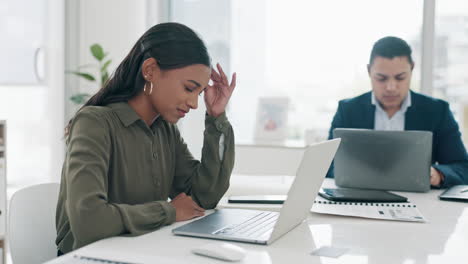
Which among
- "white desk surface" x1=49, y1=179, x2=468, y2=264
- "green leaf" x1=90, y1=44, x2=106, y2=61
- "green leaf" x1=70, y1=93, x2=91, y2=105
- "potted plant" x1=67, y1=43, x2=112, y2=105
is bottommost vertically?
"white desk surface" x1=49, y1=179, x2=468, y2=264

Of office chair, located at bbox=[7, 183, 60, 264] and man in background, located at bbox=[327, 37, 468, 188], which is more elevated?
man in background, located at bbox=[327, 37, 468, 188]

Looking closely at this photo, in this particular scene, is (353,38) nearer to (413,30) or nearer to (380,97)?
→ (413,30)

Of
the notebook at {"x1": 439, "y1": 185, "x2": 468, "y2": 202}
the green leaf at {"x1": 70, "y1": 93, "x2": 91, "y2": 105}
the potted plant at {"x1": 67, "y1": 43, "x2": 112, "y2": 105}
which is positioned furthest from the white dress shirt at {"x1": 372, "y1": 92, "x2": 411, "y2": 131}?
the green leaf at {"x1": 70, "y1": 93, "x2": 91, "y2": 105}

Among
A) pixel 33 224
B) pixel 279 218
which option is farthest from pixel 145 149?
pixel 279 218

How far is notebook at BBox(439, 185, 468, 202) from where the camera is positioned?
1916 millimetres

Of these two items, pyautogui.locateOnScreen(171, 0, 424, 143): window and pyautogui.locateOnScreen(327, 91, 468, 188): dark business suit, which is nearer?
pyautogui.locateOnScreen(327, 91, 468, 188): dark business suit

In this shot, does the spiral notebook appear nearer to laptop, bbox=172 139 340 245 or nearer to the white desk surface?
the white desk surface

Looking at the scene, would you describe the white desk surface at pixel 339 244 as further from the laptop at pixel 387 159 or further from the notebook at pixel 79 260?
the laptop at pixel 387 159

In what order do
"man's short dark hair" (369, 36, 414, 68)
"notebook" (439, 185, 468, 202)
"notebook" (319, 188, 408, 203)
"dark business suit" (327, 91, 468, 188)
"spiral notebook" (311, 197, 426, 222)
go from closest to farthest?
1. "spiral notebook" (311, 197, 426, 222)
2. "notebook" (319, 188, 408, 203)
3. "notebook" (439, 185, 468, 202)
4. "dark business suit" (327, 91, 468, 188)
5. "man's short dark hair" (369, 36, 414, 68)

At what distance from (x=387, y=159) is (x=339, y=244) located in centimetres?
82

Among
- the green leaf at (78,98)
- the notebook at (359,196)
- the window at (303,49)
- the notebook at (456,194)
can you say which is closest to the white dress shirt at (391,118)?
the notebook at (456,194)

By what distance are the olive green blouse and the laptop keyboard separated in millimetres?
163

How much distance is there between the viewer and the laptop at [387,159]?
2002 mm

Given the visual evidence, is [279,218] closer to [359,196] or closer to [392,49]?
[359,196]
